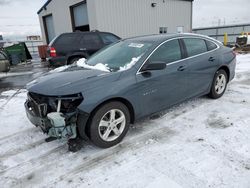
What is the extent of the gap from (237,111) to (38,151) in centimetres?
358

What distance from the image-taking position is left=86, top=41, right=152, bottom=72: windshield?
3643mm

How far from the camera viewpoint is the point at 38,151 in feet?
11.0

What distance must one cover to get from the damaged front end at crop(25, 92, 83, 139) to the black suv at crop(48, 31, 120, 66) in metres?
5.68

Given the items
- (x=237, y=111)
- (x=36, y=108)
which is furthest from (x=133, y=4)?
(x=36, y=108)

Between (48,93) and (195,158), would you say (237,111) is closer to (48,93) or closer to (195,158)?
(195,158)

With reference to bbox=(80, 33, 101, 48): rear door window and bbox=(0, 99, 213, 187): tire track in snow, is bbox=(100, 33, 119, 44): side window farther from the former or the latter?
bbox=(0, 99, 213, 187): tire track in snow

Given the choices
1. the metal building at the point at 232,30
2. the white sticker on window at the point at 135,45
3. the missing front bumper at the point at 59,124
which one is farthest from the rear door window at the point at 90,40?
the metal building at the point at 232,30

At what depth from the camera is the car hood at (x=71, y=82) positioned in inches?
118

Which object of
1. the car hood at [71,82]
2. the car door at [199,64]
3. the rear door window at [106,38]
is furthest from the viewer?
the rear door window at [106,38]

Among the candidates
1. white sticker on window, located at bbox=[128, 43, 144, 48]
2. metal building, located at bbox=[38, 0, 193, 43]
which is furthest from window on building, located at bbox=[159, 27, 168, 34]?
white sticker on window, located at bbox=[128, 43, 144, 48]

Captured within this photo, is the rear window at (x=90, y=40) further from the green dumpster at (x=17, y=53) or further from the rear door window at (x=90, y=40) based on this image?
the green dumpster at (x=17, y=53)

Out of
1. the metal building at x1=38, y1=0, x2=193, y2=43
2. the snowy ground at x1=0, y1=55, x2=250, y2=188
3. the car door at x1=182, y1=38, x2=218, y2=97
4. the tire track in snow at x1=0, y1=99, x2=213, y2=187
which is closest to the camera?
the snowy ground at x1=0, y1=55, x2=250, y2=188

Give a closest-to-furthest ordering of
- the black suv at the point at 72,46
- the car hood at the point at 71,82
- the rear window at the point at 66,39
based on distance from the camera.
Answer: the car hood at the point at 71,82
the black suv at the point at 72,46
the rear window at the point at 66,39

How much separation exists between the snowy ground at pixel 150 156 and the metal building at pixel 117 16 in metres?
10.8
